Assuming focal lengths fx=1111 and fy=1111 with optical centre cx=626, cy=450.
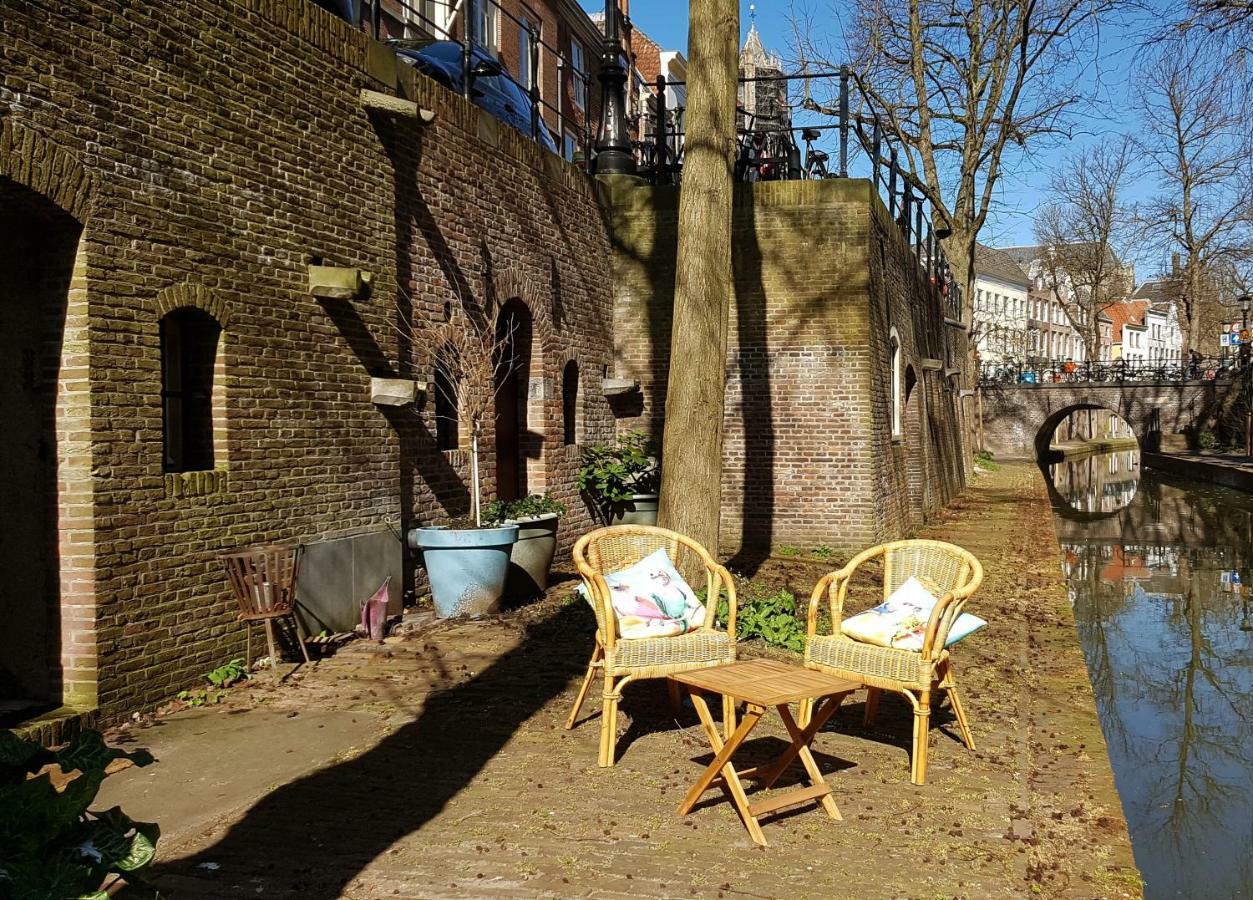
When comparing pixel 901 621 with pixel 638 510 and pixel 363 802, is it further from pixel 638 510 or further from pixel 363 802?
pixel 638 510

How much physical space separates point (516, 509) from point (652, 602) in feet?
14.9

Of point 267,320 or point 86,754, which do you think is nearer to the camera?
point 86,754

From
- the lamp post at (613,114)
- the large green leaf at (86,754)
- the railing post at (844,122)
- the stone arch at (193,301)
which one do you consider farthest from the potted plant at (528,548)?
the large green leaf at (86,754)

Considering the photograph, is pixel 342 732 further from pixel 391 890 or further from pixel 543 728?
pixel 391 890

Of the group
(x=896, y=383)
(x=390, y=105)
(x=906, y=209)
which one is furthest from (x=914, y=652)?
(x=906, y=209)

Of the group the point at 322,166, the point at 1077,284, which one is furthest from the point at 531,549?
the point at 1077,284

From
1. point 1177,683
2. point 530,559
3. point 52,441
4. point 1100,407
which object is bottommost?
point 1177,683

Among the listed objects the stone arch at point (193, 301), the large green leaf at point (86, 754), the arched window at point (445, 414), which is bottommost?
the large green leaf at point (86, 754)

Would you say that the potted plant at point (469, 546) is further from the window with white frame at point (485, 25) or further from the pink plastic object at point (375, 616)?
the window with white frame at point (485, 25)

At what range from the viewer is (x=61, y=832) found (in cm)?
260

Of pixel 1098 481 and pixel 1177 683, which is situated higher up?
pixel 1098 481

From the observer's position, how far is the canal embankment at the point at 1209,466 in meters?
27.1

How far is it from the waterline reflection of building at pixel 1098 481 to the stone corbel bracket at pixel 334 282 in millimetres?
22094

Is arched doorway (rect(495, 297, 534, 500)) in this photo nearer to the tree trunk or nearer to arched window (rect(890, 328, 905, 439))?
the tree trunk
